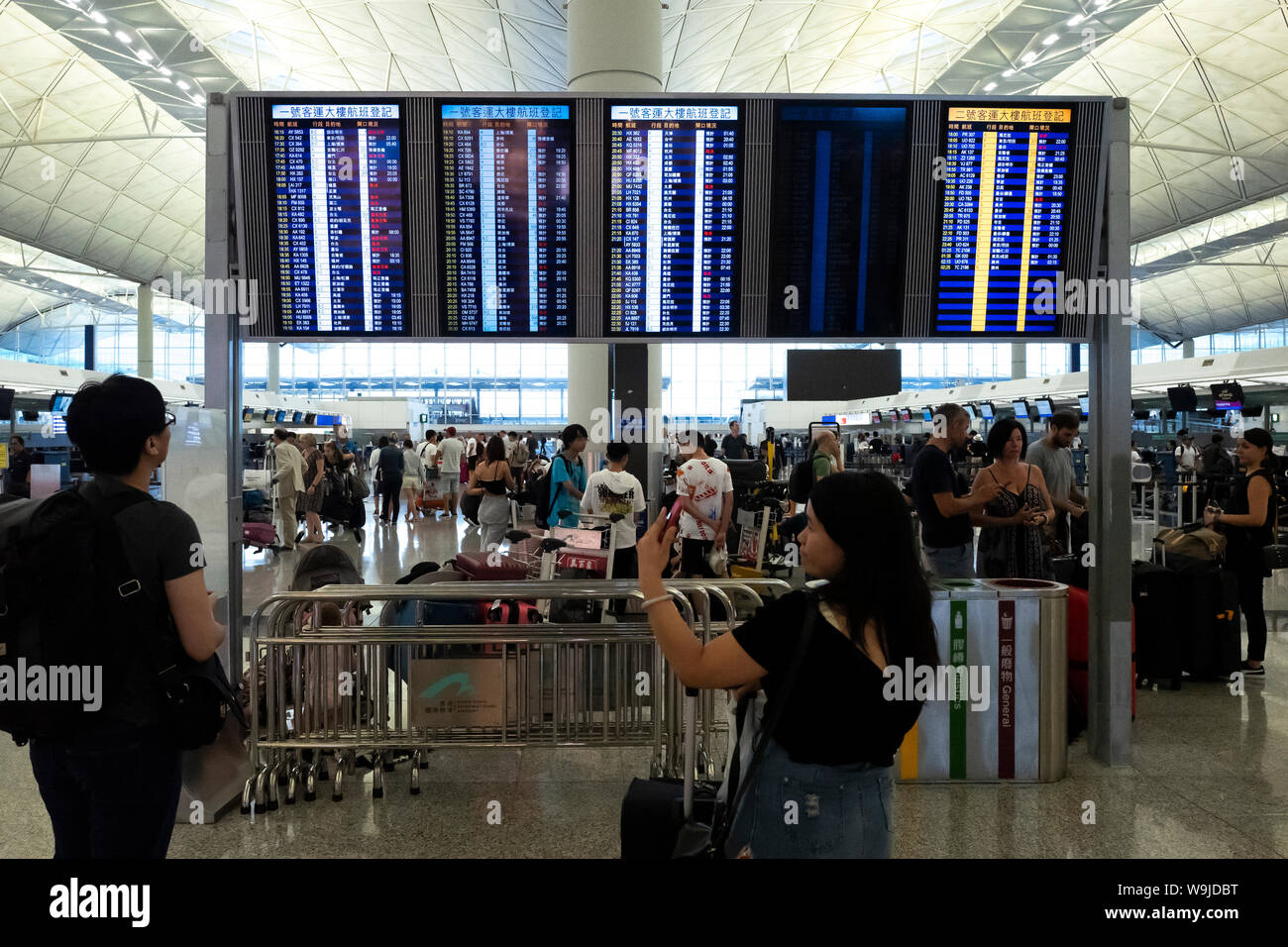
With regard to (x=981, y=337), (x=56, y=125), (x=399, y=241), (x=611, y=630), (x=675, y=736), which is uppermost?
(x=56, y=125)

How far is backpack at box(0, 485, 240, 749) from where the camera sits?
1.99 metres

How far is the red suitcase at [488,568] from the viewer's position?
545cm

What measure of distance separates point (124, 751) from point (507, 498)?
7943 mm

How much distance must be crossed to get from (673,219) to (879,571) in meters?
3.32

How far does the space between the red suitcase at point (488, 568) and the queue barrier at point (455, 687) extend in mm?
1051

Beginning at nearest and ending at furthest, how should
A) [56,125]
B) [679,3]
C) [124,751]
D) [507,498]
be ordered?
[124,751], [507,498], [679,3], [56,125]

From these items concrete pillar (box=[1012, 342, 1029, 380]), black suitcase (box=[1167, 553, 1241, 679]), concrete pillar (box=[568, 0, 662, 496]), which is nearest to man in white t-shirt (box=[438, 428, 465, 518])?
concrete pillar (box=[568, 0, 662, 496])

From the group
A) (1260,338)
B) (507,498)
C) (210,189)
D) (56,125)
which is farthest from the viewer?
(1260,338)

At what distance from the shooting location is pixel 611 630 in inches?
168

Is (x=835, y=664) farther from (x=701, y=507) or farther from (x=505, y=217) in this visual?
(x=701, y=507)

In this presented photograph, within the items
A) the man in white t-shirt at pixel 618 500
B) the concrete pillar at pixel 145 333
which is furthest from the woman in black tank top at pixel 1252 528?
the concrete pillar at pixel 145 333

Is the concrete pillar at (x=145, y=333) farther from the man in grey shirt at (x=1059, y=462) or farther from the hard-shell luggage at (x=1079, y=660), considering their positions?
the hard-shell luggage at (x=1079, y=660)
